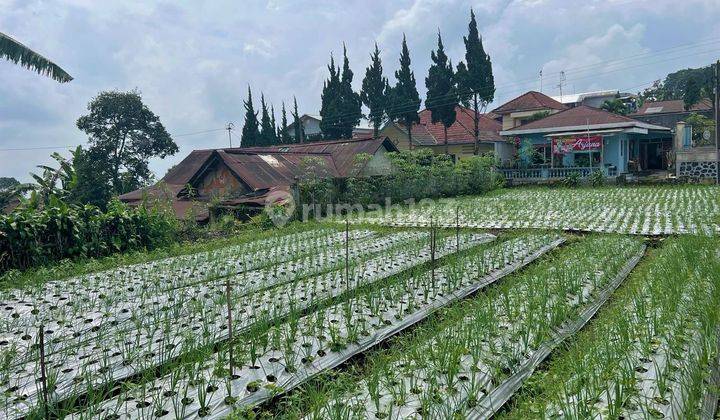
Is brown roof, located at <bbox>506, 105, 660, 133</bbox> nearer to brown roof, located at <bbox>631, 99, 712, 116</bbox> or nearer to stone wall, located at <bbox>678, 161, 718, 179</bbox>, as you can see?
stone wall, located at <bbox>678, 161, 718, 179</bbox>

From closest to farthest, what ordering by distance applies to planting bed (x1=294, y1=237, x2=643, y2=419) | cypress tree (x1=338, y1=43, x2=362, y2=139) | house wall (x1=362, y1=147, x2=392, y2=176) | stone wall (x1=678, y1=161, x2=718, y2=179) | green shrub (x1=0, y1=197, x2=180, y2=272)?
planting bed (x1=294, y1=237, x2=643, y2=419)
green shrub (x1=0, y1=197, x2=180, y2=272)
house wall (x1=362, y1=147, x2=392, y2=176)
stone wall (x1=678, y1=161, x2=718, y2=179)
cypress tree (x1=338, y1=43, x2=362, y2=139)

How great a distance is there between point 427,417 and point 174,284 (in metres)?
4.06

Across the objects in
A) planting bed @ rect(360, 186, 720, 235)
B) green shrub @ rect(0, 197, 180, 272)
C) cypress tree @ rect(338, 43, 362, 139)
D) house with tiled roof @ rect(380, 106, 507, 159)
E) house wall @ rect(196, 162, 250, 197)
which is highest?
cypress tree @ rect(338, 43, 362, 139)

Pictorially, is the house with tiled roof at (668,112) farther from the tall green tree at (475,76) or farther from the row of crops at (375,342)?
the row of crops at (375,342)

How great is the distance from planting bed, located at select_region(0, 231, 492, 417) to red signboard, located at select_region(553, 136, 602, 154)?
1735 cm

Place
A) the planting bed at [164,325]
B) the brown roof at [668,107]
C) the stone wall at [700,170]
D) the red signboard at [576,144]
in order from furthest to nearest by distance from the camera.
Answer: the brown roof at [668,107] → the red signboard at [576,144] → the stone wall at [700,170] → the planting bed at [164,325]

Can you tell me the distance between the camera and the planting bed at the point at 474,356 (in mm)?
2863

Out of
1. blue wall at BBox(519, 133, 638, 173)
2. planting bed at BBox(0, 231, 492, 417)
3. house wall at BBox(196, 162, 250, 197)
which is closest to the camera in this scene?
planting bed at BBox(0, 231, 492, 417)

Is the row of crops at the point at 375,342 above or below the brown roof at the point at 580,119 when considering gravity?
below

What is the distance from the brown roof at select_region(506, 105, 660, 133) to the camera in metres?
22.7

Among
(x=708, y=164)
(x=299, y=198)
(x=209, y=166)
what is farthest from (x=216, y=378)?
(x=708, y=164)

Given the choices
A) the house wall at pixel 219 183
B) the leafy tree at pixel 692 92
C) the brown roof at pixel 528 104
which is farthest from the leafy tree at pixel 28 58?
the leafy tree at pixel 692 92

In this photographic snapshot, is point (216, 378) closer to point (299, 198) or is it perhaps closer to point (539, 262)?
point (539, 262)

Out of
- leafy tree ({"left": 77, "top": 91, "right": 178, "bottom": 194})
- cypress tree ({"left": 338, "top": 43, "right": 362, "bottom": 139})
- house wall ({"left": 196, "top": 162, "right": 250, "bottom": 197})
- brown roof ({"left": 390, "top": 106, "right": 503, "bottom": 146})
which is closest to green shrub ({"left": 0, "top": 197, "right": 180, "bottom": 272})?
house wall ({"left": 196, "top": 162, "right": 250, "bottom": 197})
